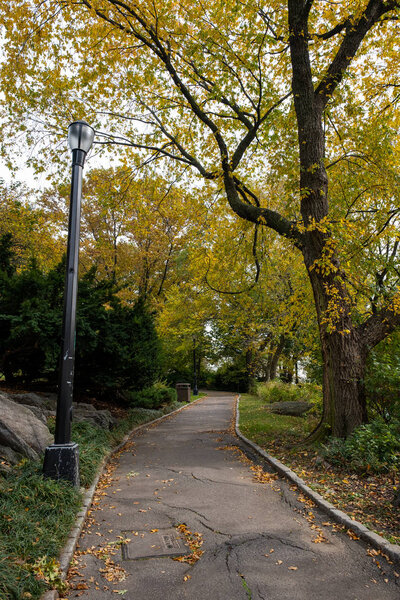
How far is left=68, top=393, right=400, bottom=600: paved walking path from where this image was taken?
2980 millimetres

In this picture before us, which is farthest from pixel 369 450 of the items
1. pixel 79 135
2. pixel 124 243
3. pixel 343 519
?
pixel 124 243

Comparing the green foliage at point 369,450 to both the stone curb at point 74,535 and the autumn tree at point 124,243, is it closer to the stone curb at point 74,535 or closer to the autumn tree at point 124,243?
the stone curb at point 74,535

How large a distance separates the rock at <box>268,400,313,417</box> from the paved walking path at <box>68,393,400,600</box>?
8716 mm

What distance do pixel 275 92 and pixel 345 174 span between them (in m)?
2.89

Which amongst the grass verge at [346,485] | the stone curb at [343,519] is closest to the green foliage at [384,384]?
the grass verge at [346,485]

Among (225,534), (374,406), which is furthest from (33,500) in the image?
(374,406)

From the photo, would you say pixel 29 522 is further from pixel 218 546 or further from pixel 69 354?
pixel 69 354

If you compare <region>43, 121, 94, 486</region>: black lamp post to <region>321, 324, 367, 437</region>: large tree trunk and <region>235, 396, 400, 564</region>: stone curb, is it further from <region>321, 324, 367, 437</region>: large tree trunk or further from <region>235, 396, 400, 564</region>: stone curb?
<region>321, 324, 367, 437</region>: large tree trunk

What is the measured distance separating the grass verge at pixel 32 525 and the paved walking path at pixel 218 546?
0.26 metres

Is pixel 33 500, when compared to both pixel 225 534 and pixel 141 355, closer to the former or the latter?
pixel 225 534

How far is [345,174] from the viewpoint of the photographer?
409 inches

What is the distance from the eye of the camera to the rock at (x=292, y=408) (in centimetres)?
1462

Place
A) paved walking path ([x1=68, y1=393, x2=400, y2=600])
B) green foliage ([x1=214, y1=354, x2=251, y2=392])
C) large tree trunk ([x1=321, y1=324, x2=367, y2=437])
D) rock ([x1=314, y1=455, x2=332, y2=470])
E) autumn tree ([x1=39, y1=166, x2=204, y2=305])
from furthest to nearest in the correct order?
green foliage ([x1=214, y1=354, x2=251, y2=392]) → autumn tree ([x1=39, y1=166, x2=204, y2=305]) → large tree trunk ([x1=321, y1=324, x2=367, y2=437]) → rock ([x1=314, y1=455, x2=332, y2=470]) → paved walking path ([x1=68, y1=393, x2=400, y2=600])

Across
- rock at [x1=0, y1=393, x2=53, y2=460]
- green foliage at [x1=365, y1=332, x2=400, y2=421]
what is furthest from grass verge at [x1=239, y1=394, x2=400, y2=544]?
rock at [x1=0, y1=393, x2=53, y2=460]
